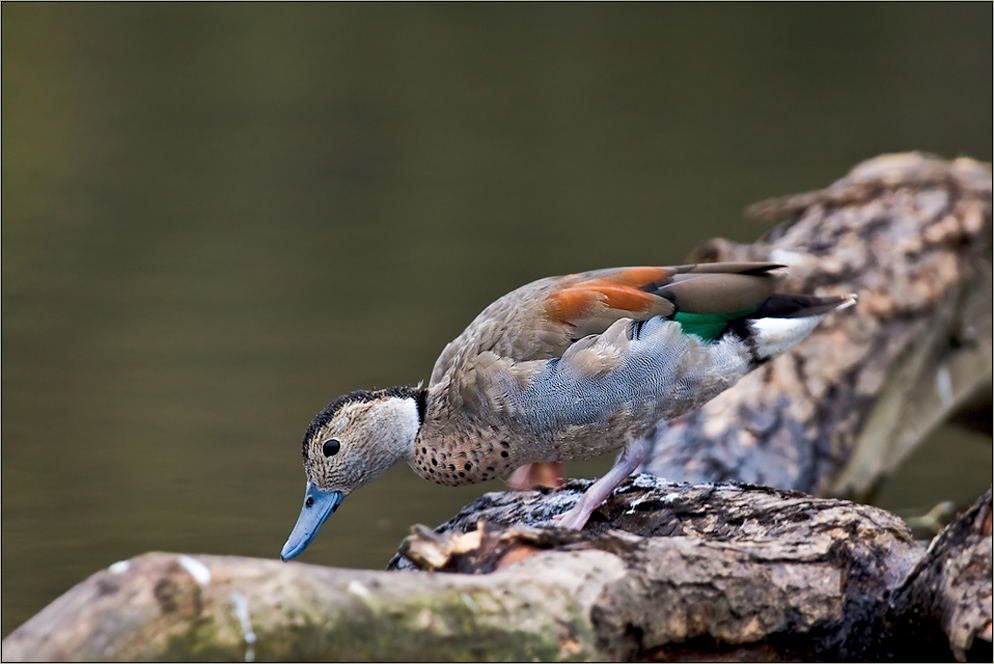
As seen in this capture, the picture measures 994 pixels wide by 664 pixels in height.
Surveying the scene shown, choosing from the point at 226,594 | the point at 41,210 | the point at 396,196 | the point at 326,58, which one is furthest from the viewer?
the point at 326,58

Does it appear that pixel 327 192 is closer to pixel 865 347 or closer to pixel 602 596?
pixel 865 347

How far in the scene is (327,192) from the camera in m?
16.1

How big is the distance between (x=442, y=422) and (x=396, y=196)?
36.2 ft

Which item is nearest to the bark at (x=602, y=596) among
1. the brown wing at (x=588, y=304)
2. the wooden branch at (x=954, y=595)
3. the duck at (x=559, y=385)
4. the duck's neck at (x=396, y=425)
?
the wooden branch at (x=954, y=595)

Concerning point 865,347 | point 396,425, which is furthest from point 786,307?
point 865,347

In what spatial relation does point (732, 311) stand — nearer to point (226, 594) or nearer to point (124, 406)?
point (226, 594)

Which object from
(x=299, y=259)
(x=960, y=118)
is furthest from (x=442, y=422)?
(x=960, y=118)

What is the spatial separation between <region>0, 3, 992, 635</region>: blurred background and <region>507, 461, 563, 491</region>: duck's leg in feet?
3.26

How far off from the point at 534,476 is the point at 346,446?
3.68 ft

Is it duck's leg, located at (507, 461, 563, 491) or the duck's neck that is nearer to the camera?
the duck's neck

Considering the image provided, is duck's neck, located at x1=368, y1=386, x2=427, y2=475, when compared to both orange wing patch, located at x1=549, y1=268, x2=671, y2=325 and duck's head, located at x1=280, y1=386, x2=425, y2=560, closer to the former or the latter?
duck's head, located at x1=280, y1=386, x2=425, y2=560

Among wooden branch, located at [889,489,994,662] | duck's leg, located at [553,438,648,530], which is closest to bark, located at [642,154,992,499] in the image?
duck's leg, located at [553,438,648,530]

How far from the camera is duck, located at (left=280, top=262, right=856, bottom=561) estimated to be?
15.5ft

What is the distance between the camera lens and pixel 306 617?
121 inches
